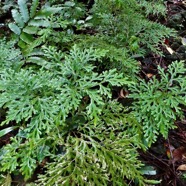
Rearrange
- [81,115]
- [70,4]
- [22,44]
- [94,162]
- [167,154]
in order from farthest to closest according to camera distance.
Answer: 1. [70,4]
2. [22,44]
3. [167,154]
4. [81,115]
5. [94,162]

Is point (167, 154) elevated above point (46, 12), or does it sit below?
below

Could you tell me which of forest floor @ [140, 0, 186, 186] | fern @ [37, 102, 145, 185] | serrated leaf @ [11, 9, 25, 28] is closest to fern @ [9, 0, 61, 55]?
serrated leaf @ [11, 9, 25, 28]

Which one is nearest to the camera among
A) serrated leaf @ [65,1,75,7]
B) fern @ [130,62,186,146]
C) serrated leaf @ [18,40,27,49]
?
fern @ [130,62,186,146]

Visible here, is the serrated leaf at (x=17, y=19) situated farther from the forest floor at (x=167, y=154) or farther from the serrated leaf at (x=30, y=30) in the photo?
the forest floor at (x=167, y=154)

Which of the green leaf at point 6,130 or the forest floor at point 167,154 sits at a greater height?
the green leaf at point 6,130

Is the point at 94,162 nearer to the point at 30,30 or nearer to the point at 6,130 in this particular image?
the point at 6,130

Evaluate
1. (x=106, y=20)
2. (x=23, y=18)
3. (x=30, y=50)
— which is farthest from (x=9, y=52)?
(x=106, y=20)

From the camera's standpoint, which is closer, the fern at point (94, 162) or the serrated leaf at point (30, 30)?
the fern at point (94, 162)

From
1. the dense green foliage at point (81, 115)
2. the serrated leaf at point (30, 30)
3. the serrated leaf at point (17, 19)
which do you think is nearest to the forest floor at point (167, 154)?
the dense green foliage at point (81, 115)

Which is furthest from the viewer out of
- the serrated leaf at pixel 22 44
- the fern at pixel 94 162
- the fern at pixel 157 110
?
the serrated leaf at pixel 22 44

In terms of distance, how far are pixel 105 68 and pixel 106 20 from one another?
35 cm

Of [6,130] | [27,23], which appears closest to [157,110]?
[6,130]

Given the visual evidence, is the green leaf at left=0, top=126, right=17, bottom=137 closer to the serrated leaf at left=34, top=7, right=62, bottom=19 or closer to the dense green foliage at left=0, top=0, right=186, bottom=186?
the dense green foliage at left=0, top=0, right=186, bottom=186

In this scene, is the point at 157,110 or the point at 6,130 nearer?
the point at 157,110
